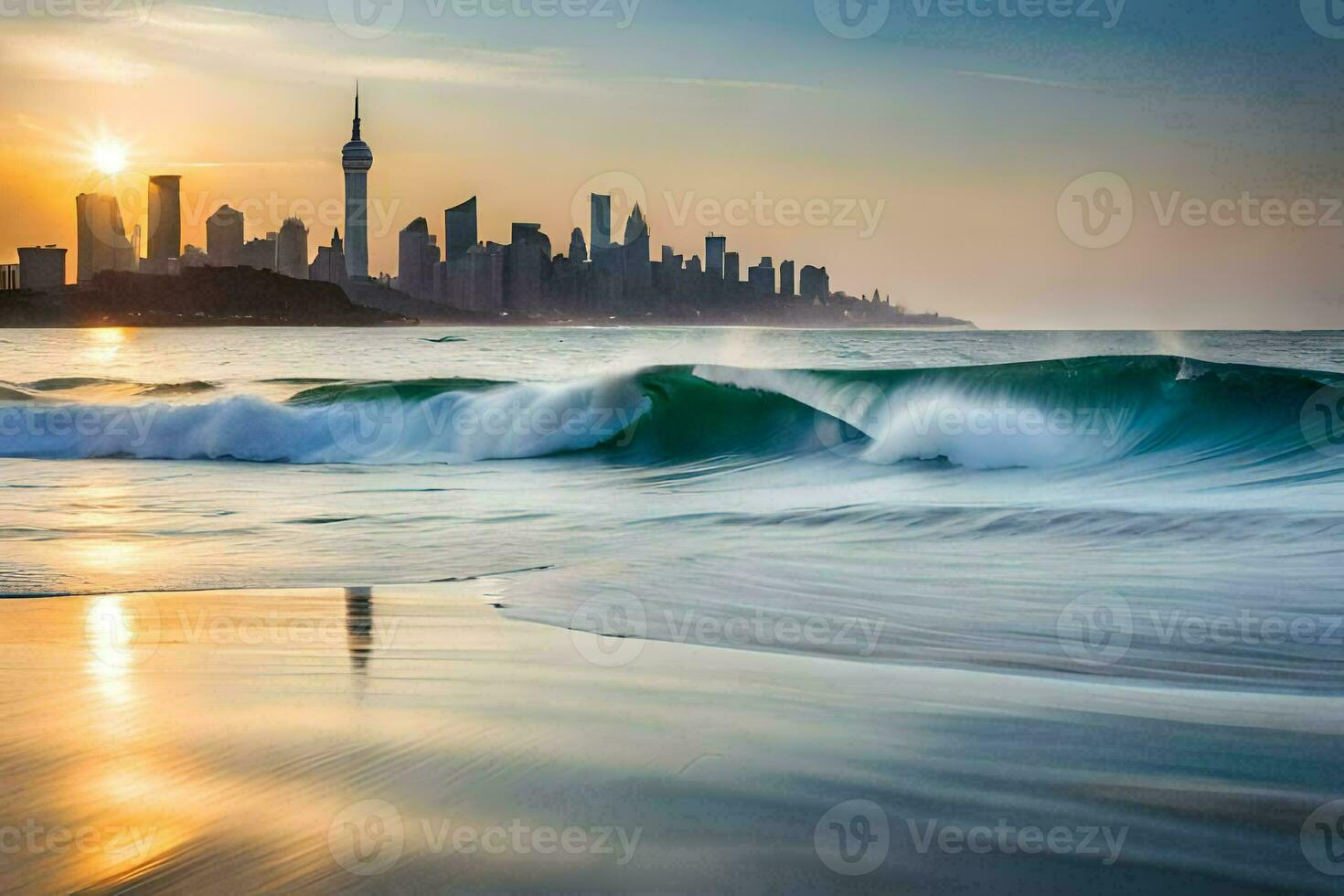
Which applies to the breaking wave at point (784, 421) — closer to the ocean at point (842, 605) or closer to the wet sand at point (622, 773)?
the ocean at point (842, 605)

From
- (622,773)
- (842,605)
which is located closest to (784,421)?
(842,605)

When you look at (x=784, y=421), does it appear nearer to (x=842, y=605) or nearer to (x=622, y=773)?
(x=842, y=605)

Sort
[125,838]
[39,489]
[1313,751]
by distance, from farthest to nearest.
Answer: [39,489], [1313,751], [125,838]

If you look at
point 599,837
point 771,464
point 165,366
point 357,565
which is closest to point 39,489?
point 357,565

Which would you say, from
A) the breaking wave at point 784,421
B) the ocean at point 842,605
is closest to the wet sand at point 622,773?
the ocean at point 842,605

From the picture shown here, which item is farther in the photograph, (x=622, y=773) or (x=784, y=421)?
(x=784, y=421)

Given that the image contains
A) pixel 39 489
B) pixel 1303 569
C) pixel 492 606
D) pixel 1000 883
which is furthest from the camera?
pixel 39 489

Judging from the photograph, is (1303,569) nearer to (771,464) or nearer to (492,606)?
(492,606)
